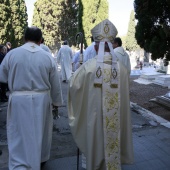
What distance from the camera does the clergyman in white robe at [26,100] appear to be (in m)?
3.39

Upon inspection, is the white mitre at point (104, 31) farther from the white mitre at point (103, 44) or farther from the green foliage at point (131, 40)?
the green foliage at point (131, 40)

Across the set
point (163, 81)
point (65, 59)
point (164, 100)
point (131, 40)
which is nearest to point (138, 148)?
point (164, 100)

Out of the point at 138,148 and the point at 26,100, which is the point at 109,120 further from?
the point at 138,148

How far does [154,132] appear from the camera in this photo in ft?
18.2

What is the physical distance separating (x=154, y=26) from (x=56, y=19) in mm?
30316

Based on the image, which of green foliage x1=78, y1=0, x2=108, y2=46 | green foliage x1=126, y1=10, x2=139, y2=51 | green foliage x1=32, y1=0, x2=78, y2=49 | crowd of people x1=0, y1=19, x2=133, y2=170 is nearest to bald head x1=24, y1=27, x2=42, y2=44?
crowd of people x1=0, y1=19, x2=133, y2=170

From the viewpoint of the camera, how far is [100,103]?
329cm

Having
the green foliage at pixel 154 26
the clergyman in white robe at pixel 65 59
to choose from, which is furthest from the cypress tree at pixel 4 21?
the green foliage at pixel 154 26

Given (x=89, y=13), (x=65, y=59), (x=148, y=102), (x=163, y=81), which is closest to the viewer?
(x=148, y=102)

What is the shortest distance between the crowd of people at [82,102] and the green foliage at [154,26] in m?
3.41

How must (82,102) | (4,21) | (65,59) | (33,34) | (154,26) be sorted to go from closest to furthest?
(82,102) < (33,34) < (154,26) < (65,59) < (4,21)

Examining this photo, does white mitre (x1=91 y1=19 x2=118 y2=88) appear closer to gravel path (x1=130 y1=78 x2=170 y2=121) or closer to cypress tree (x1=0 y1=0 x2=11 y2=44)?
gravel path (x1=130 y1=78 x2=170 y2=121)

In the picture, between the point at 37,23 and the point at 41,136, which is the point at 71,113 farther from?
the point at 37,23

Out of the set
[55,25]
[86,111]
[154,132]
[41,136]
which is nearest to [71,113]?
[86,111]
